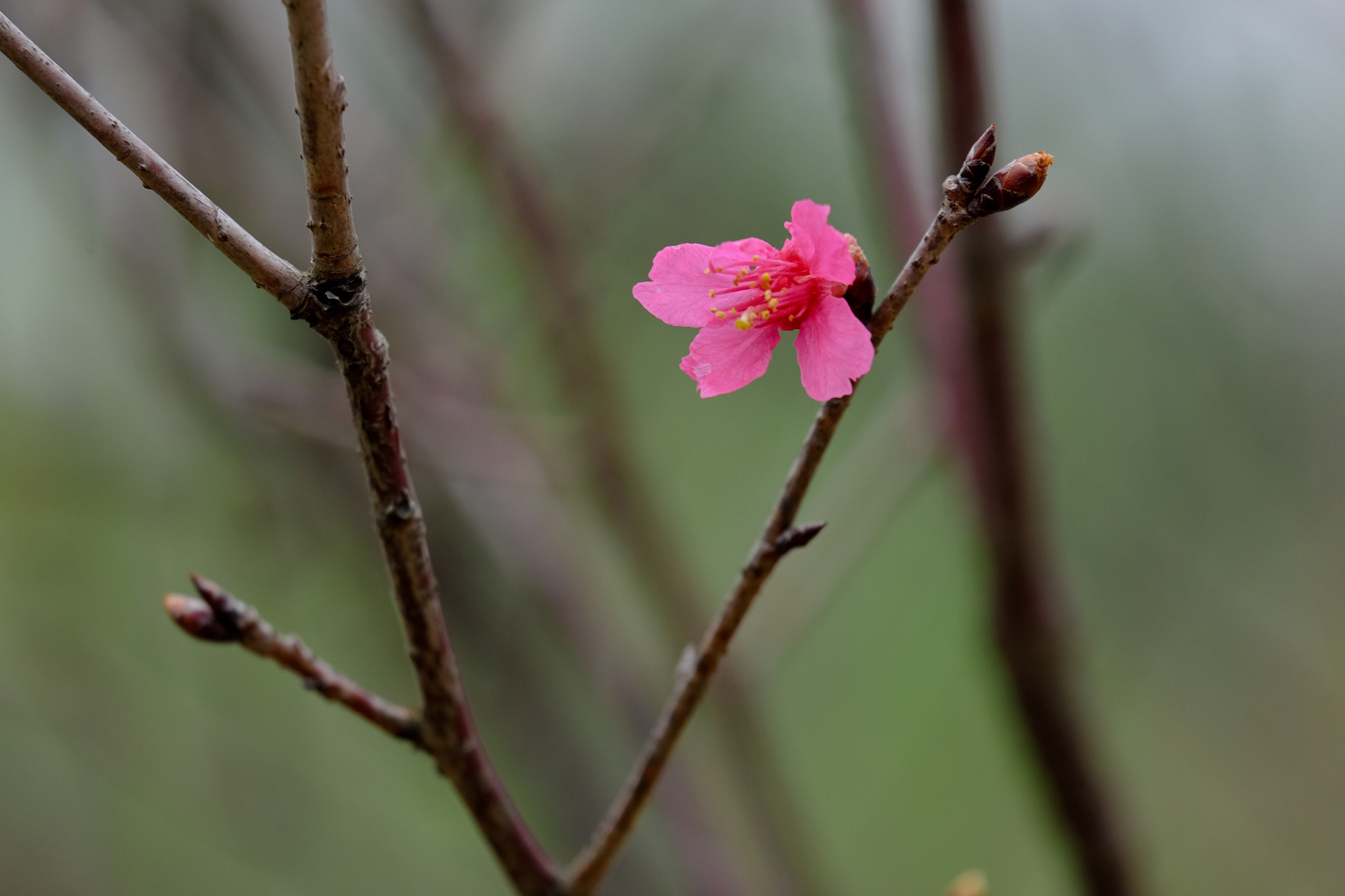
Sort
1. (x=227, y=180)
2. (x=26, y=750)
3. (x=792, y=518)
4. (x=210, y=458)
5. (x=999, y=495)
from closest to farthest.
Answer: (x=792, y=518) < (x=999, y=495) < (x=227, y=180) < (x=210, y=458) < (x=26, y=750)

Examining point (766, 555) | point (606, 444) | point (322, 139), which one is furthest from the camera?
point (606, 444)

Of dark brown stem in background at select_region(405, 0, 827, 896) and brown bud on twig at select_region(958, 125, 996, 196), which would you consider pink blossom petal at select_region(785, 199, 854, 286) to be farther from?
dark brown stem in background at select_region(405, 0, 827, 896)

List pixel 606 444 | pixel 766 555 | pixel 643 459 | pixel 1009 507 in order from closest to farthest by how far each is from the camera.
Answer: pixel 766 555, pixel 1009 507, pixel 606 444, pixel 643 459

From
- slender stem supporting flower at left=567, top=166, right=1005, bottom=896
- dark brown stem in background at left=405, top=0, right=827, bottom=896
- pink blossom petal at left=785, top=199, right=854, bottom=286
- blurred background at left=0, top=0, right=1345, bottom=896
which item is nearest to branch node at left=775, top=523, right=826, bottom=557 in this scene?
slender stem supporting flower at left=567, top=166, right=1005, bottom=896

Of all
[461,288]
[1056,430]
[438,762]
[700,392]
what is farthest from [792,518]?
[1056,430]

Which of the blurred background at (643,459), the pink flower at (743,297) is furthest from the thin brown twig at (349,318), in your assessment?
the blurred background at (643,459)

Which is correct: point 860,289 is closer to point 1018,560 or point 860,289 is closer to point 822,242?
point 822,242

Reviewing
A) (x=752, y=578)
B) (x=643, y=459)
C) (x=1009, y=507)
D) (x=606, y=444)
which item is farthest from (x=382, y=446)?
(x=643, y=459)

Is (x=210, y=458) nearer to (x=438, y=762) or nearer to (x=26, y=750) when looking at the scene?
(x=26, y=750)
